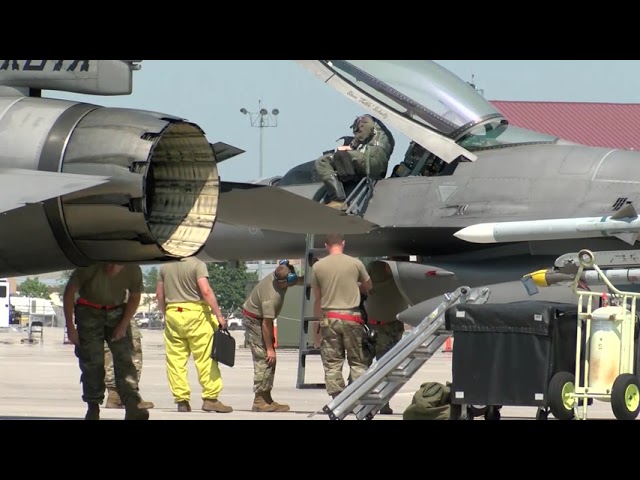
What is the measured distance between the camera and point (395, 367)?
856 cm

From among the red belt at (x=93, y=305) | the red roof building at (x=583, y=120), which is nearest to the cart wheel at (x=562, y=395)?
the red belt at (x=93, y=305)

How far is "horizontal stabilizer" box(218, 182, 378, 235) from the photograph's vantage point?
6.89 m

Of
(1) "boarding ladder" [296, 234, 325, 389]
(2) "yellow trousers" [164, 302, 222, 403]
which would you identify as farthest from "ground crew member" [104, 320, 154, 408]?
(1) "boarding ladder" [296, 234, 325, 389]

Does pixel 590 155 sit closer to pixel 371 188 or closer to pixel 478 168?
pixel 478 168

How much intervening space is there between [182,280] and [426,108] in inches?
111

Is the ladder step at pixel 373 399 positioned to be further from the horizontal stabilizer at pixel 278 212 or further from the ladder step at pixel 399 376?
the horizontal stabilizer at pixel 278 212

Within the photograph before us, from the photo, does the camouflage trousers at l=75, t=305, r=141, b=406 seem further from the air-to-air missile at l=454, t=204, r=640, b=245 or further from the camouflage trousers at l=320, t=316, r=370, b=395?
the air-to-air missile at l=454, t=204, r=640, b=245

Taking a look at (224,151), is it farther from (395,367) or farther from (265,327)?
(265,327)

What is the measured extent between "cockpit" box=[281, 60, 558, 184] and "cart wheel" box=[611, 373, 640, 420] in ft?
11.8

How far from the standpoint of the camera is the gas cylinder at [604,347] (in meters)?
7.85

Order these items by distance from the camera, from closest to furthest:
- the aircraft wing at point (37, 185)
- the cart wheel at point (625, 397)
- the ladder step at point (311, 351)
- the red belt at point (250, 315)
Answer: the aircraft wing at point (37, 185), the cart wheel at point (625, 397), the red belt at point (250, 315), the ladder step at point (311, 351)

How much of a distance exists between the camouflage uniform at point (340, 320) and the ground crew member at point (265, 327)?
0.65 m

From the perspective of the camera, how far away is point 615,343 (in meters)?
7.86

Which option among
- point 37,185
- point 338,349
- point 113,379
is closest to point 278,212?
point 37,185
